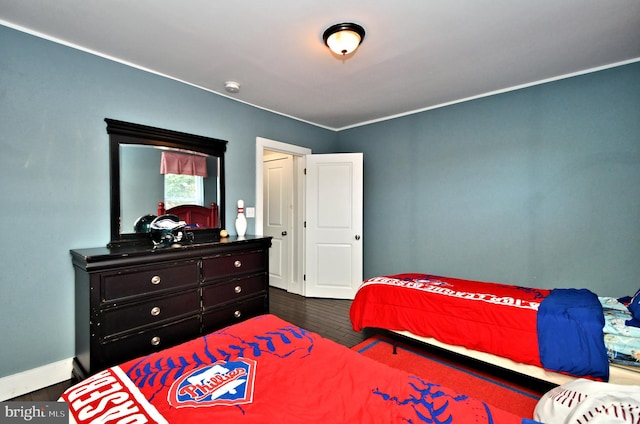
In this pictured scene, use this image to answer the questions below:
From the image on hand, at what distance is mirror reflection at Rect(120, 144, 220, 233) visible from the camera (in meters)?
2.63

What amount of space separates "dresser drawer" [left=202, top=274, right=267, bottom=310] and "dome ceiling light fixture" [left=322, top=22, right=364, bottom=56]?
218 cm

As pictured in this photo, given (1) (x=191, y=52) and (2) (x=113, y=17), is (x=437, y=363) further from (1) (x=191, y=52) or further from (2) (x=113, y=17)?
(2) (x=113, y=17)

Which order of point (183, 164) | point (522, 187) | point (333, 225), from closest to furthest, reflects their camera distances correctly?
point (183, 164) → point (522, 187) → point (333, 225)

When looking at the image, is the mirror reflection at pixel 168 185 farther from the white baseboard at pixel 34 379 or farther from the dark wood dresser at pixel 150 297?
the white baseboard at pixel 34 379

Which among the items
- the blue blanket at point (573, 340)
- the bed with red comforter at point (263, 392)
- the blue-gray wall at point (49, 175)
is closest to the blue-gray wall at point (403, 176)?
the blue-gray wall at point (49, 175)

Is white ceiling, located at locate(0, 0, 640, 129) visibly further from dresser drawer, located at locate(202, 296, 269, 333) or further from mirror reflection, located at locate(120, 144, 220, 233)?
dresser drawer, located at locate(202, 296, 269, 333)

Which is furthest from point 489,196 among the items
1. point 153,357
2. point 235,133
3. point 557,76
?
point 153,357

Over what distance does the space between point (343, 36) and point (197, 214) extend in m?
2.18

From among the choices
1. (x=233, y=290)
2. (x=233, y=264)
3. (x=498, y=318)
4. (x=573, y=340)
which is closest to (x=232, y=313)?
(x=233, y=290)

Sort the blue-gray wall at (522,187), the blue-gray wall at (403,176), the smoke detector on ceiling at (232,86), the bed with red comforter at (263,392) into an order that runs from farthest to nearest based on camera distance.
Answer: the smoke detector on ceiling at (232,86)
the blue-gray wall at (522,187)
the blue-gray wall at (403,176)
the bed with red comforter at (263,392)

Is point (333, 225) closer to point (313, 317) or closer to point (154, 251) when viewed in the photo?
point (313, 317)

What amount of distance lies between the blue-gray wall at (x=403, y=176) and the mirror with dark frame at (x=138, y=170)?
3.3 inches

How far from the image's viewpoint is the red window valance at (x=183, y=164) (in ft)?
9.41

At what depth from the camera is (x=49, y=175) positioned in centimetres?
224
